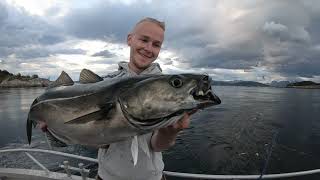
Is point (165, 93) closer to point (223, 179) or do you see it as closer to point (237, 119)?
point (223, 179)

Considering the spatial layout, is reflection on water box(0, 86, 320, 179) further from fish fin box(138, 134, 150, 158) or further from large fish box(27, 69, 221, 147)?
large fish box(27, 69, 221, 147)

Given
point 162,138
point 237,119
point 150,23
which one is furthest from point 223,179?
point 237,119

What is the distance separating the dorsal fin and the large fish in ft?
0.48

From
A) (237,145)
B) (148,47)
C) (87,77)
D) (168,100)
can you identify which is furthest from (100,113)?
(237,145)

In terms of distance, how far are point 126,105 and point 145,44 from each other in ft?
4.89

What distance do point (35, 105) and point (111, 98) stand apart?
4.12 feet

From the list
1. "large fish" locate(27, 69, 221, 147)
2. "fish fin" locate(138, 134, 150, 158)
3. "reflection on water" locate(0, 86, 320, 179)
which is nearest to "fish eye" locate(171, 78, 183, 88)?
"large fish" locate(27, 69, 221, 147)

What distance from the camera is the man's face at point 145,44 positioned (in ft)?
13.1

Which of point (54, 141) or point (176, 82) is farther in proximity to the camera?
point (54, 141)

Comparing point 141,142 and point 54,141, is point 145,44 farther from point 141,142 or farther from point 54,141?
point 54,141

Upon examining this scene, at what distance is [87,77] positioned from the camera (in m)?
3.35

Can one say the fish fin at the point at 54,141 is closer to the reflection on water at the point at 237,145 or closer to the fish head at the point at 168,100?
the fish head at the point at 168,100

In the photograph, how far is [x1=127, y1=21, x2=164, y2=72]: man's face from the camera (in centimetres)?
400

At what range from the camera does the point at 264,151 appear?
2452 cm
